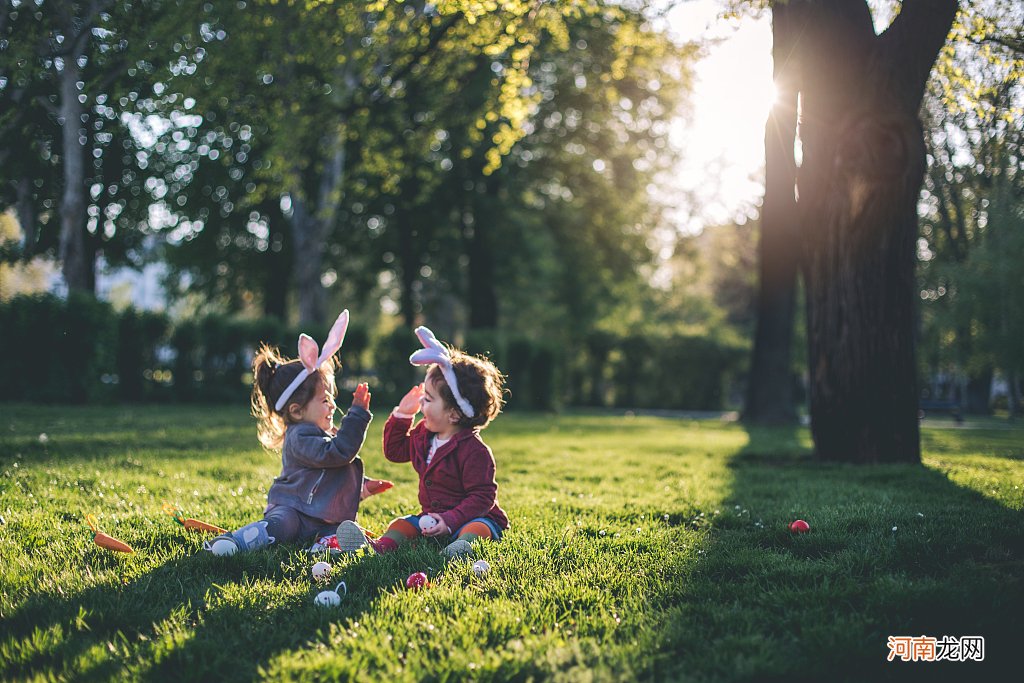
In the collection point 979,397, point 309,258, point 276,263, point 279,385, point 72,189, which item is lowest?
point 979,397

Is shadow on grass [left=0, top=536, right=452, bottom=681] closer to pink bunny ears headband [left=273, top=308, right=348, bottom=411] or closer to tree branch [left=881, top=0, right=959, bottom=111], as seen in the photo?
pink bunny ears headband [left=273, top=308, right=348, bottom=411]

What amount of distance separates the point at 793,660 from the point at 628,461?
6184 millimetres

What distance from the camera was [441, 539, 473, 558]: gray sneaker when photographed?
4.02m

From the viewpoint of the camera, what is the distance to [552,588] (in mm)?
3486

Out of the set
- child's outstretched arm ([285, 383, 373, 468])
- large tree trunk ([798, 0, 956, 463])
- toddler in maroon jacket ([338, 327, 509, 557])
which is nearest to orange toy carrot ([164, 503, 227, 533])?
child's outstretched arm ([285, 383, 373, 468])

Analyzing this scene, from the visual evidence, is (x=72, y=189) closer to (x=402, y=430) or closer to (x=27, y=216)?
(x=27, y=216)

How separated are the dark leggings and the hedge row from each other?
4.96m

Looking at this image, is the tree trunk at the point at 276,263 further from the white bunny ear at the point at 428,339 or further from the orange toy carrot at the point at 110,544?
the white bunny ear at the point at 428,339

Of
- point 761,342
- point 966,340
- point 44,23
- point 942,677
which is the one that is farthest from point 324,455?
point 966,340

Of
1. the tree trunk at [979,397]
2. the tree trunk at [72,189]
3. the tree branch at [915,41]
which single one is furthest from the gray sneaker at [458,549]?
the tree trunk at [979,397]

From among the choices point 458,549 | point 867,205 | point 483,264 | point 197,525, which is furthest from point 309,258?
point 458,549

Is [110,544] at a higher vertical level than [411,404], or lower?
lower

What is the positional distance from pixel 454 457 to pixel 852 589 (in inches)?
87.7

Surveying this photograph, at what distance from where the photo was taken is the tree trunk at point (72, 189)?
583 inches
